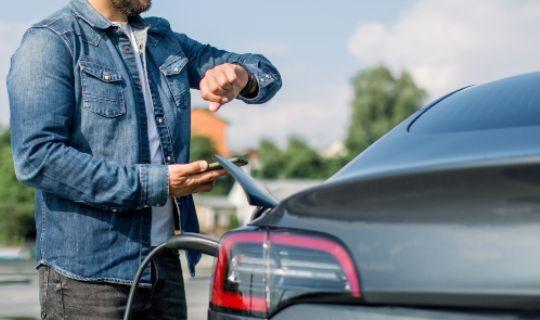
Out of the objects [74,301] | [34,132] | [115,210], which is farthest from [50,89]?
[74,301]

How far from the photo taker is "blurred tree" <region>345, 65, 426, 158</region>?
89.0m

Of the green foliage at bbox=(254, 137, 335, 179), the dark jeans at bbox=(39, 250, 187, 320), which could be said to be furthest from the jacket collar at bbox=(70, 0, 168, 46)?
the green foliage at bbox=(254, 137, 335, 179)

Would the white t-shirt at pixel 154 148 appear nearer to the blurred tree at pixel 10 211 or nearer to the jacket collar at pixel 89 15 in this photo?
the jacket collar at pixel 89 15

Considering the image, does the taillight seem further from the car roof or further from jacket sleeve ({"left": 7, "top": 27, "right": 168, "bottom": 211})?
jacket sleeve ({"left": 7, "top": 27, "right": 168, "bottom": 211})

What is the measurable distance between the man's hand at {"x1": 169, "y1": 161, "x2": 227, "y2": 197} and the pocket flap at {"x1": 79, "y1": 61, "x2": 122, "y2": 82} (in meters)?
0.35

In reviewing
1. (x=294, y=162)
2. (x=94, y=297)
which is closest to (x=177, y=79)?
(x=94, y=297)

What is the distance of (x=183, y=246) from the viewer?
3100 millimetres

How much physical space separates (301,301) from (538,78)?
1.19 m

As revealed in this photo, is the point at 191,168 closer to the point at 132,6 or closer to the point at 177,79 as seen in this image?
the point at 177,79

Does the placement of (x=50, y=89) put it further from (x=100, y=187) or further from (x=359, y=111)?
(x=359, y=111)

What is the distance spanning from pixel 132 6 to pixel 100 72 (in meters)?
0.28

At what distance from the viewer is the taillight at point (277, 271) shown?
7.57ft

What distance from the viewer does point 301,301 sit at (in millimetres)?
2346

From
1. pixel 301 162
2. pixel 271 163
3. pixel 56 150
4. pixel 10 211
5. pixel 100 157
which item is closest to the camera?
pixel 56 150
